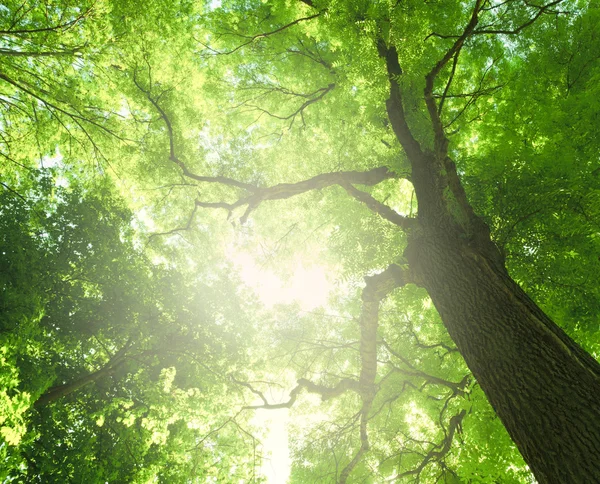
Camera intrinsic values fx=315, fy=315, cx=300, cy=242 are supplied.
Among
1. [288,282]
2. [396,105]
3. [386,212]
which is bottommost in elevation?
[386,212]

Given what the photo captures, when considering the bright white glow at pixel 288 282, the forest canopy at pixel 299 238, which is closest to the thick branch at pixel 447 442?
the forest canopy at pixel 299 238

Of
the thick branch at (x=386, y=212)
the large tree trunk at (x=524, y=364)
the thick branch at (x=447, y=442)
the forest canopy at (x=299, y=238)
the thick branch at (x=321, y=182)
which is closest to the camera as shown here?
the large tree trunk at (x=524, y=364)

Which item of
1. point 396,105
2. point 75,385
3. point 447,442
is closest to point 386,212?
point 396,105

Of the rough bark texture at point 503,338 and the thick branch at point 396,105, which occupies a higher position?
the thick branch at point 396,105

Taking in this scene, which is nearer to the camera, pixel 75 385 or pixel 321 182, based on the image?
pixel 321 182

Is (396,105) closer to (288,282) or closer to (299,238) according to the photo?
(299,238)

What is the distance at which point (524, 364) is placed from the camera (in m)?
2.86

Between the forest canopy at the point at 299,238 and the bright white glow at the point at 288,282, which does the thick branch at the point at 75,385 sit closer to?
the forest canopy at the point at 299,238

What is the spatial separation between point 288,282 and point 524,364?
342 inches

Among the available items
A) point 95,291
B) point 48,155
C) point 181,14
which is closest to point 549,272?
point 181,14

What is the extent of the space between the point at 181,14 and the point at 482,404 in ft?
35.7

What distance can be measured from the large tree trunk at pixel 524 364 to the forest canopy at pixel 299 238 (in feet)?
0.07

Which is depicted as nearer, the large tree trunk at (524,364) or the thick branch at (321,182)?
the large tree trunk at (524,364)

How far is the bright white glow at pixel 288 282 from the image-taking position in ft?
35.2
